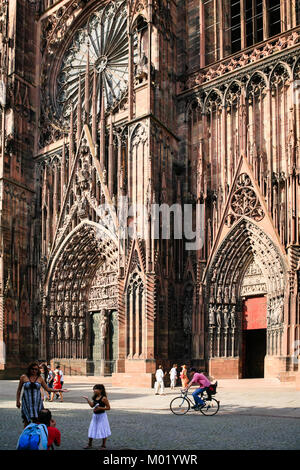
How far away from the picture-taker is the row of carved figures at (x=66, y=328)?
27.3m

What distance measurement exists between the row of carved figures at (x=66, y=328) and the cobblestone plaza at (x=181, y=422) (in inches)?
319

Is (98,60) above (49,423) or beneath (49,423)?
above

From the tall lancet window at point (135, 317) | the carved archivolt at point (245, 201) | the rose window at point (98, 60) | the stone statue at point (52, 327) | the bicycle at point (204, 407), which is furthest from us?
the rose window at point (98, 60)

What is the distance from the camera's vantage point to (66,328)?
27219 mm

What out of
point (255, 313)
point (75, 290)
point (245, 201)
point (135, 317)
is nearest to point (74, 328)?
point (75, 290)

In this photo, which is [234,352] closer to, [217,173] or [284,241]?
[284,241]

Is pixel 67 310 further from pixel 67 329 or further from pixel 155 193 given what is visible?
pixel 155 193

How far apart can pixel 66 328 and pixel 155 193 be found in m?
8.83

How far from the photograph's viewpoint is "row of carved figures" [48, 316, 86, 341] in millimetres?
27297

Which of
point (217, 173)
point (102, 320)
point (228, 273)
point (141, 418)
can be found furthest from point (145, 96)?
point (141, 418)

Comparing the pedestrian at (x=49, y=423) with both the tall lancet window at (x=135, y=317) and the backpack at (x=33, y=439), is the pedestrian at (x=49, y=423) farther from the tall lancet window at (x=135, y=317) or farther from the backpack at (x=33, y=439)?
the tall lancet window at (x=135, y=317)

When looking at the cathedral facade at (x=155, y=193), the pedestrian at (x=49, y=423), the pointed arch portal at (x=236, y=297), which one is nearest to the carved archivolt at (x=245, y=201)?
the cathedral facade at (x=155, y=193)

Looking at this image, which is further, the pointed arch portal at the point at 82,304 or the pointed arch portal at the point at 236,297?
the pointed arch portal at the point at 82,304

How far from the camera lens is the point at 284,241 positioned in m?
20.7
